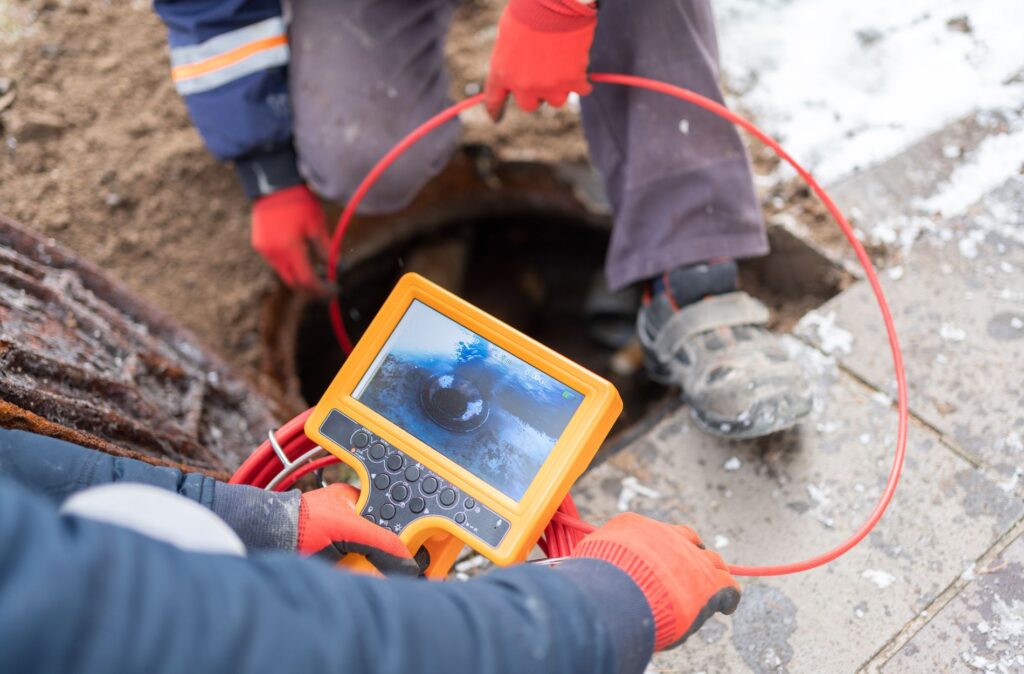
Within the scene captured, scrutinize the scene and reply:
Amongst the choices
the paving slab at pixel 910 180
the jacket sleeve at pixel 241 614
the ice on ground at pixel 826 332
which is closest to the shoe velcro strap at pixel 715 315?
the ice on ground at pixel 826 332

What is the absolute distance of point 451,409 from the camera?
102cm

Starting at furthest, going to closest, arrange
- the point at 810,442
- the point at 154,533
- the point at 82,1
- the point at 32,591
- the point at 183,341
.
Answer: the point at 82,1, the point at 183,341, the point at 810,442, the point at 154,533, the point at 32,591

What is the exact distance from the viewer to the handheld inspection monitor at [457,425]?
95cm

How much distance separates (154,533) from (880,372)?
1.20m

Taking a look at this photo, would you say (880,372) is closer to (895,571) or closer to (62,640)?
(895,571)

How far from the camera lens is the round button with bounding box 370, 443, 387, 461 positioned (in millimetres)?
1008

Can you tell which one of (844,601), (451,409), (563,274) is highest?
(451,409)

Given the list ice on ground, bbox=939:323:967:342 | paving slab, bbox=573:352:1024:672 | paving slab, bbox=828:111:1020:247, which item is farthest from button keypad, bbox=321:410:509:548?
paving slab, bbox=828:111:1020:247

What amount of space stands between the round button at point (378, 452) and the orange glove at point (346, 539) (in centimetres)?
8

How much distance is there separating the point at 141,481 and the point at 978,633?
3.73 feet

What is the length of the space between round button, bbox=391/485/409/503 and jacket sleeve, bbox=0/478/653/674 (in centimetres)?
26

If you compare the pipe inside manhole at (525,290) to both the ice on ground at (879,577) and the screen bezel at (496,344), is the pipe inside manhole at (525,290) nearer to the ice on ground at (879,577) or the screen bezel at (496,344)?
the ice on ground at (879,577)

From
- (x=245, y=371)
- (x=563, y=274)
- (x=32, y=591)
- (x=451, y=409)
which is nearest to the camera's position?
(x=32, y=591)

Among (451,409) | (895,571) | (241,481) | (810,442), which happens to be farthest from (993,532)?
(241,481)
